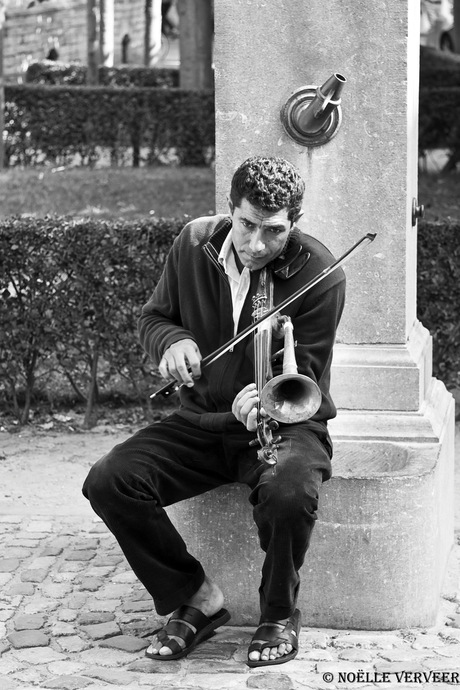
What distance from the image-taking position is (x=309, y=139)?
4.43 m

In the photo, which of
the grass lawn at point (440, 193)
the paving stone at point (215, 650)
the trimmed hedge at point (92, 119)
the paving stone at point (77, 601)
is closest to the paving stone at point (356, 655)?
the paving stone at point (215, 650)

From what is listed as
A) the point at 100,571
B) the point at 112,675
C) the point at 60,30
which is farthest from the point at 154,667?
the point at 60,30

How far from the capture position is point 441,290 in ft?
22.3

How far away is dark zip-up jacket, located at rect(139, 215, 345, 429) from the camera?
3.88 metres

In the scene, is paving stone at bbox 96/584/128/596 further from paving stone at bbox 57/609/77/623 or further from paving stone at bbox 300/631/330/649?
paving stone at bbox 300/631/330/649

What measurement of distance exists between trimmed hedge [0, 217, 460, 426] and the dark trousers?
272 centimetres

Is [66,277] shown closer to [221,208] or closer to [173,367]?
[221,208]

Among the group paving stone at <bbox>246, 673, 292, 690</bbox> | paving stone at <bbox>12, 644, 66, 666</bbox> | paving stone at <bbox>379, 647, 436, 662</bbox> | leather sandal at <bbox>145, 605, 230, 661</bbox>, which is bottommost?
paving stone at <bbox>12, 644, 66, 666</bbox>

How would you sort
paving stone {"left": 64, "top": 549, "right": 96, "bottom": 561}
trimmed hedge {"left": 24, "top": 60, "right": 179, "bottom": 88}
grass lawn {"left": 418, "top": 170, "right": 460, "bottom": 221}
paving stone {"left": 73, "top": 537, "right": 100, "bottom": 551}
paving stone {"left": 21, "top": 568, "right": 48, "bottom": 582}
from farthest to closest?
trimmed hedge {"left": 24, "top": 60, "right": 179, "bottom": 88}
grass lawn {"left": 418, "top": 170, "right": 460, "bottom": 221}
paving stone {"left": 73, "top": 537, "right": 100, "bottom": 551}
paving stone {"left": 64, "top": 549, "right": 96, "bottom": 561}
paving stone {"left": 21, "top": 568, "right": 48, "bottom": 582}

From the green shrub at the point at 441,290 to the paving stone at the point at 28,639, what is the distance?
3.42 m

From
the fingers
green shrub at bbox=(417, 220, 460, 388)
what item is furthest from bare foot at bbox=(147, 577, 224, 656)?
green shrub at bbox=(417, 220, 460, 388)

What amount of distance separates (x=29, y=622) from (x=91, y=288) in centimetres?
284

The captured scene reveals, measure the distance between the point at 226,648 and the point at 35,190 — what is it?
9341mm

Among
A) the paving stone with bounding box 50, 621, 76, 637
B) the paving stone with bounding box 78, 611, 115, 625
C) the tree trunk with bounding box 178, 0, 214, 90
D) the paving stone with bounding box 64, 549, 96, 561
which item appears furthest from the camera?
the tree trunk with bounding box 178, 0, 214, 90
